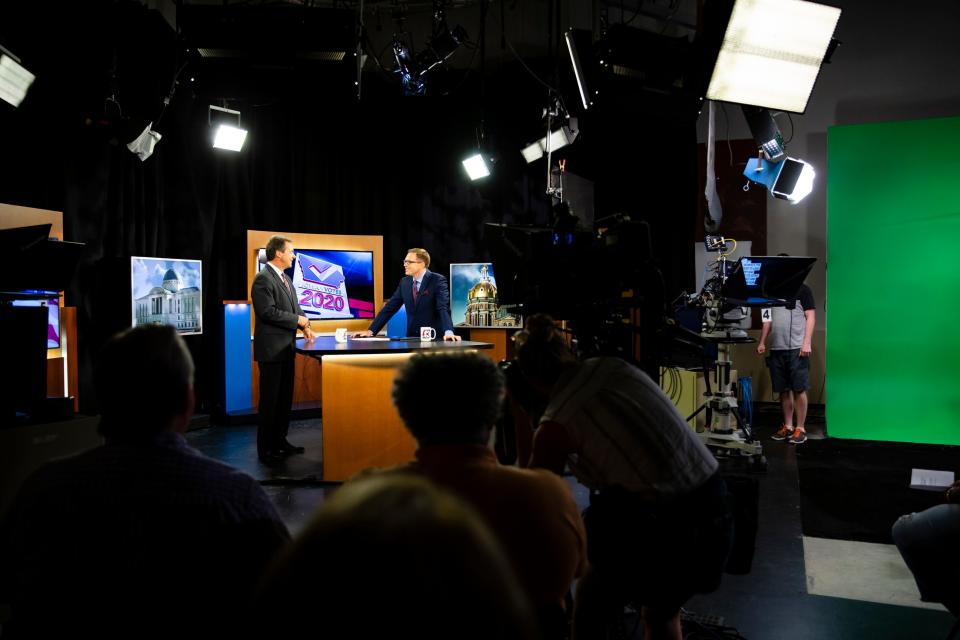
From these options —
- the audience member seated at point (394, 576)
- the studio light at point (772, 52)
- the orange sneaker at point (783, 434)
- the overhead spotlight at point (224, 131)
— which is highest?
the overhead spotlight at point (224, 131)

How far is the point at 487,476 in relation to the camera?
1238 millimetres

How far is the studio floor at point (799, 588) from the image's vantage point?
2.61 m

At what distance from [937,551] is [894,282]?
4467 mm

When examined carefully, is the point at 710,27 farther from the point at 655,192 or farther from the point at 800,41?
the point at 655,192

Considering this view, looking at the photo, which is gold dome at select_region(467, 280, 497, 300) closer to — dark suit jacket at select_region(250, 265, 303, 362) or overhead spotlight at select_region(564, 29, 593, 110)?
dark suit jacket at select_region(250, 265, 303, 362)

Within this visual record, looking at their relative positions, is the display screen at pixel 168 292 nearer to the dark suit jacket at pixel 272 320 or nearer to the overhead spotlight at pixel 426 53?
the dark suit jacket at pixel 272 320

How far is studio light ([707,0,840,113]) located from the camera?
308 centimetres

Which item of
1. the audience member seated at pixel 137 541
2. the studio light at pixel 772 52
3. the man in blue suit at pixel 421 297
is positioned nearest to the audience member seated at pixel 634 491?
the audience member seated at pixel 137 541

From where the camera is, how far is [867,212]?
6.02 meters

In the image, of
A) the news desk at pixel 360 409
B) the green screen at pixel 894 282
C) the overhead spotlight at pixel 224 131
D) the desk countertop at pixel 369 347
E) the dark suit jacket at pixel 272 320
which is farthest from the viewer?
the overhead spotlight at pixel 224 131

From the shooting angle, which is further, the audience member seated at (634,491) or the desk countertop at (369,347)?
the desk countertop at (369,347)

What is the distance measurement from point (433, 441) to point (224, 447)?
484 cm

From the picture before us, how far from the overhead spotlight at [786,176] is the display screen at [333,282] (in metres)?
4.04

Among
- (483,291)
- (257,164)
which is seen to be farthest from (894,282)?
(257,164)
